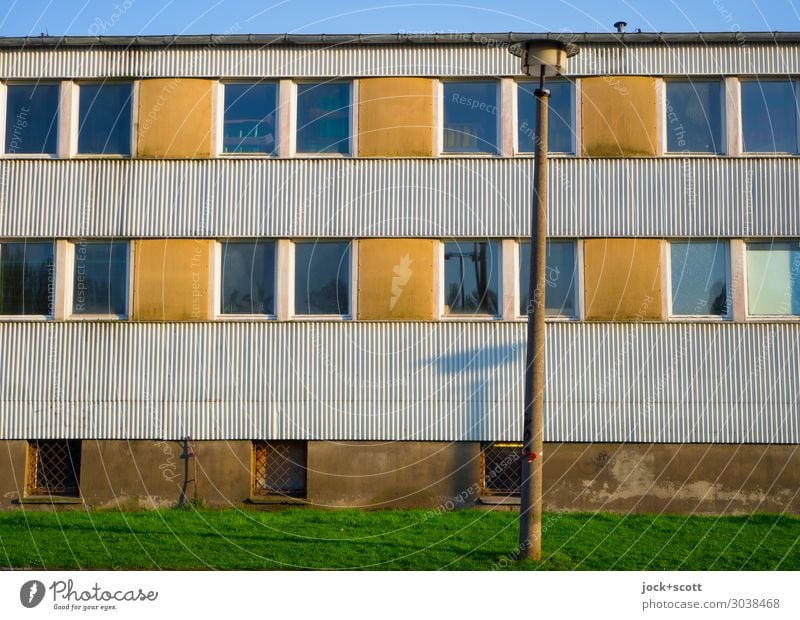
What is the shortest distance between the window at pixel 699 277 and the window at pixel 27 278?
40.6 ft

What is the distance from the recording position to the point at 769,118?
20.8m

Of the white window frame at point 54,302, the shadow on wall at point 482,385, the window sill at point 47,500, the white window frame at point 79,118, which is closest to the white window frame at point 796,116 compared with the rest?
the shadow on wall at point 482,385

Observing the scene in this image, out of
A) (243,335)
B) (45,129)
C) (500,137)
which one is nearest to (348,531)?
(243,335)

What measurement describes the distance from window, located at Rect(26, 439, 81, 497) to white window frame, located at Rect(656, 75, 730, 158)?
42.8 ft

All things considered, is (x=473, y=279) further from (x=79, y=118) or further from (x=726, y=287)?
(x=79, y=118)

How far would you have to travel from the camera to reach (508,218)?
20.6 metres

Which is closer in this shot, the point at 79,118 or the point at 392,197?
the point at 392,197

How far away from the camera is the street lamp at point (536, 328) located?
14.7 metres

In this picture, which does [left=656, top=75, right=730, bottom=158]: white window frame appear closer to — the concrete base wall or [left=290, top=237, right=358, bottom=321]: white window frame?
the concrete base wall

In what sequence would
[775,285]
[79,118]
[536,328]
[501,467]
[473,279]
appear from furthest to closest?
[79,118] → [473,279] → [775,285] → [501,467] → [536,328]

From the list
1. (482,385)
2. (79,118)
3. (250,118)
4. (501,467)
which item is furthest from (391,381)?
(79,118)

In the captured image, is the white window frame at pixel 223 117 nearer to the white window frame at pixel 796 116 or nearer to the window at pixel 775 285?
the white window frame at pixel 796 116

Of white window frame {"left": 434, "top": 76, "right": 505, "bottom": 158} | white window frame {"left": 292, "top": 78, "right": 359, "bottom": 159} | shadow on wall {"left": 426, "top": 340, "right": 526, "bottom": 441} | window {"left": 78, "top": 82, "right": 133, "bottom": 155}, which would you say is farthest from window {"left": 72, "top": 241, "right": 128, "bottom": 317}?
white window frame {"left": 434, "top": 76, "right": 505, "bottom": 158}

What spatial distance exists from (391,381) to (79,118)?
8.35 metres
